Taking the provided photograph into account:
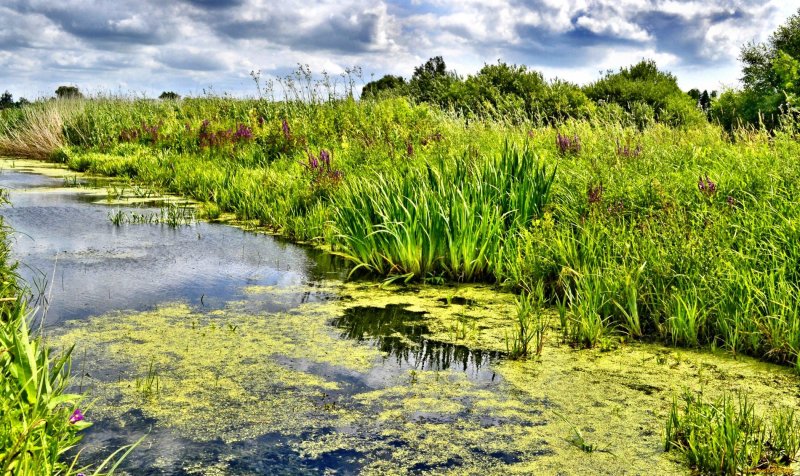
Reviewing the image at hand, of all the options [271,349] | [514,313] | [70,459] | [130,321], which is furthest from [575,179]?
[70,459]

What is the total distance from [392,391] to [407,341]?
0.78 metres

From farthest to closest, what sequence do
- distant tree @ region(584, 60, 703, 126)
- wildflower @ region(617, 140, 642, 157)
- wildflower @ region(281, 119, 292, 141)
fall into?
distant tree @ region(584, 60, 703, 126), wildflower @ region(281, 119, 292, 141), wildflower @ region(617, 140, 642, 157)

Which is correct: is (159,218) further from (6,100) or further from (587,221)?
(6,100)

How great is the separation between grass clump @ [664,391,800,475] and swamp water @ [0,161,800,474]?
9 centimetres

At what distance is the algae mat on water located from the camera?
271 centimetres

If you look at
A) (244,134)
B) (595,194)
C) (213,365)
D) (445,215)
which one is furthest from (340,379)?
(244,134)

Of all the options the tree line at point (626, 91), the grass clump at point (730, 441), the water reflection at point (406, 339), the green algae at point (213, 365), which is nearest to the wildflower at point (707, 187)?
the water reflection at point (406, 339)

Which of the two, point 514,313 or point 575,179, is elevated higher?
point 575,179

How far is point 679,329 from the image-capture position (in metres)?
3.98

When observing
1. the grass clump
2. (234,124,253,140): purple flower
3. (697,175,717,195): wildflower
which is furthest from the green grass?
(234,124,253,140): purple flower

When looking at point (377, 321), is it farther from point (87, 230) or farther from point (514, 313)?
point (87, 230)

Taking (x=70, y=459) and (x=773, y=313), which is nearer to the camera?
(x=70, y=459)

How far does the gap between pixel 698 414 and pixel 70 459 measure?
7.80ft

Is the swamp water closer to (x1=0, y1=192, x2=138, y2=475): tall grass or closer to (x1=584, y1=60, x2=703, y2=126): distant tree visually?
(x1=0, y1=192, x2=138, y2=475): tall grass
